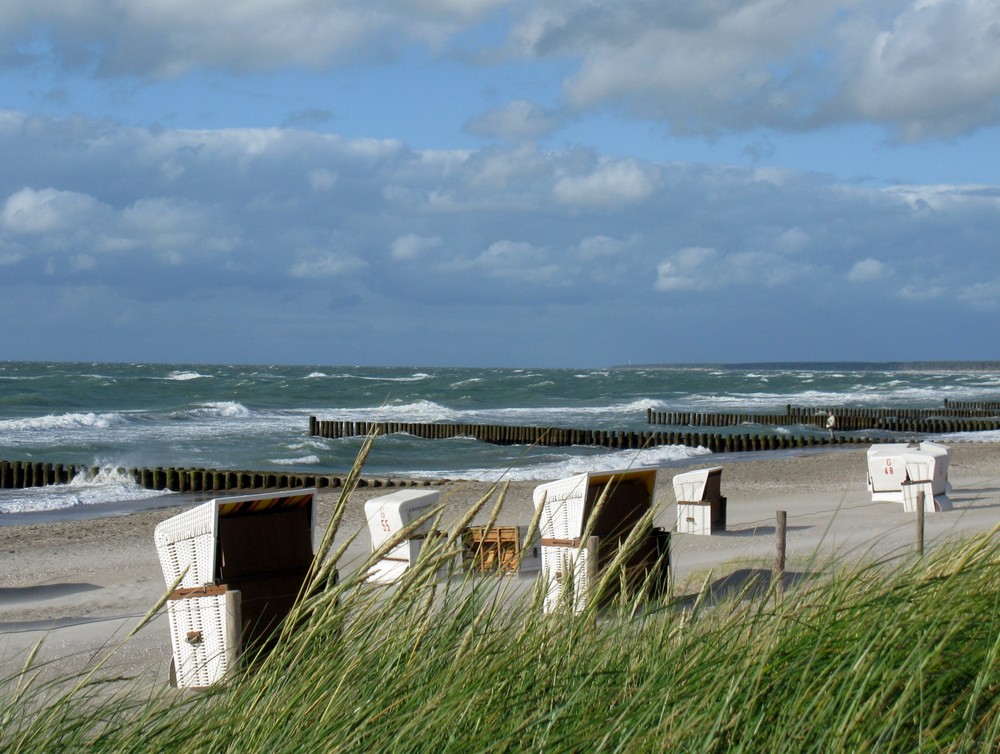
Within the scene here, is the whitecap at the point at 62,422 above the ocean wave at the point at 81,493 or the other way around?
above

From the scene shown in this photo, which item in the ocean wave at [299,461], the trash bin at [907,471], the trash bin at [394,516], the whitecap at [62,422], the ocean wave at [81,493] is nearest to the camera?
the trash bin at [394,516]

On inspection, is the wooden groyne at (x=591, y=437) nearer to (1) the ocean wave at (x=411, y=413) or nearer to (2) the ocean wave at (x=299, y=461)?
(1) the ocean wave at (x=411, y=413)

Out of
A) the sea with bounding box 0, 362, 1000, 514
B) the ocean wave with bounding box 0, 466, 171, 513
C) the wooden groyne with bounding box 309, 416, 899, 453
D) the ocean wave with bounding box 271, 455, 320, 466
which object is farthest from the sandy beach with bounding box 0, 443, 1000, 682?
the wooden groyne with bounding box 309, 416, 899, 453

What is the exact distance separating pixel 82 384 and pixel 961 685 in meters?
62.4

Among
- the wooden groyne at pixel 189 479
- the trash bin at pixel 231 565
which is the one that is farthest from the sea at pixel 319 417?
the trash bin at pixel 231 565

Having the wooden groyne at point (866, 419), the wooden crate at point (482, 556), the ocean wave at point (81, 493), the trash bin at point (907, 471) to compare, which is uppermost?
the wooden crate at point (482, 556)

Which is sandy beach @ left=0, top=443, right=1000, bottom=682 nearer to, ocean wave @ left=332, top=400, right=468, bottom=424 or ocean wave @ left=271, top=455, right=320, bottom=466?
ocean wave @ left=271, top=455, right=320, bottom=466

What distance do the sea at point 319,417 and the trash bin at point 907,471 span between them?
189 inches

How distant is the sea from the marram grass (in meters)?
0.46

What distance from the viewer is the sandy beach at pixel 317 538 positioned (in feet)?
26.3

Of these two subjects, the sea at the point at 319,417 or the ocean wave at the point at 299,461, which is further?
the ocean wave at the point at 299,461

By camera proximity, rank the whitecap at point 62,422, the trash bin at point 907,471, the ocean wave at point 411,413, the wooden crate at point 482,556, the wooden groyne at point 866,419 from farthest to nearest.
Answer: the ocean wave at point 411,413 → the wooden groyne at point 866,419 → the whitecap at point 62,422 → the trash bin at point 907,471 → the wooden crate at point 482,556

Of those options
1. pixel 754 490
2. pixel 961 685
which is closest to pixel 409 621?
pixel 961 685

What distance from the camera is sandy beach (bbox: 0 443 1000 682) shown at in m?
8.02
